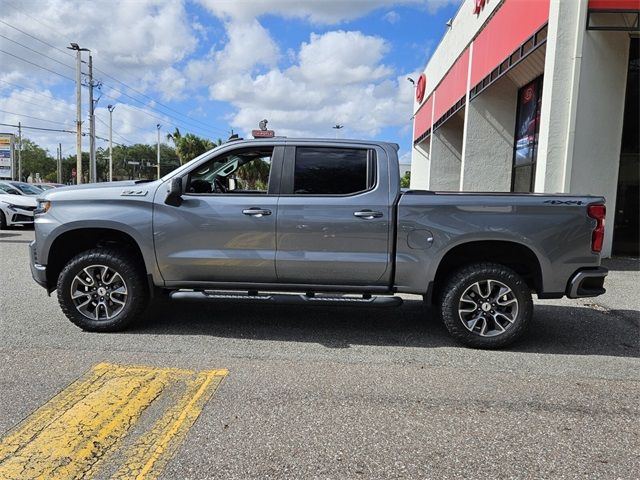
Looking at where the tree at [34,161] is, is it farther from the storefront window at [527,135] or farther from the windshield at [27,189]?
the storefront window at [527,135]

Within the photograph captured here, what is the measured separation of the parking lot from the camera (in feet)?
9.83

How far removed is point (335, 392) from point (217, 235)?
2.00 meters

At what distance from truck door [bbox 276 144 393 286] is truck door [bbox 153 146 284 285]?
0.45ft

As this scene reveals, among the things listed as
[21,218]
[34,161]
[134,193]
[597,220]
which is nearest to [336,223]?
[134,193]

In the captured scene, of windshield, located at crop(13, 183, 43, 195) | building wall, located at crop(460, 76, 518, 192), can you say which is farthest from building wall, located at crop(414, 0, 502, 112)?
windshield, located at crop(13, 183, 43, 195)

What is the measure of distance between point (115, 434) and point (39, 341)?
7.55 feet

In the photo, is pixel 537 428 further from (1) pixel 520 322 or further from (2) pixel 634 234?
(2) pixel 634 234

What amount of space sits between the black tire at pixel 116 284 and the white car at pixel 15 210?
12166mm

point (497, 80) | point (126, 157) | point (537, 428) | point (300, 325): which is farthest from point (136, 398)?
point (126, 157)

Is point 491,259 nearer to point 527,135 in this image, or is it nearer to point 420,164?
point 527,135

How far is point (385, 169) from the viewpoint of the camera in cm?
510

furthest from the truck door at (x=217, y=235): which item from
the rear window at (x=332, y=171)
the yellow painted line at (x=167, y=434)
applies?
the yellow painted line at (x=167, y=434)

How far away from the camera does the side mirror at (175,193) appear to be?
495 centimetres

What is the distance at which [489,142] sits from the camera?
16.3m
